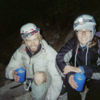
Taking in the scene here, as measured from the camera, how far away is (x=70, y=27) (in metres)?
6.16

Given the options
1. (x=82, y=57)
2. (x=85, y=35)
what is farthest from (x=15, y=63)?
(x=85, y=35)

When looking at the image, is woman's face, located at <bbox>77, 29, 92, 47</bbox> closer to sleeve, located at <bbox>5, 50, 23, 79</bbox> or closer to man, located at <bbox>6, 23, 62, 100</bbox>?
man, located at <bbox>6, 23, 62, 100</bbox>

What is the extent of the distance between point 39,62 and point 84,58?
102 centimetres

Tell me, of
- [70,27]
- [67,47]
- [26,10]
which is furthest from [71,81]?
[26,10]

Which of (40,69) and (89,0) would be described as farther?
(89,0)

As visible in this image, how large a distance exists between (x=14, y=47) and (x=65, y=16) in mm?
4438

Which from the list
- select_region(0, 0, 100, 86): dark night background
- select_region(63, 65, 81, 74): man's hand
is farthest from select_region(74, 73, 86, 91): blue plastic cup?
select_region(0, 0, 100, 86): dark night background

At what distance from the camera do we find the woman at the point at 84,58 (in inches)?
79.3

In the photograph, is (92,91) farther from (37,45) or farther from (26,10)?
(26,10)

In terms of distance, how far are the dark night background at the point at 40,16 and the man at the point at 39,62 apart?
3.63 meters

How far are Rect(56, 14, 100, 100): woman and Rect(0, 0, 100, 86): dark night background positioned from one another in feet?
10.8

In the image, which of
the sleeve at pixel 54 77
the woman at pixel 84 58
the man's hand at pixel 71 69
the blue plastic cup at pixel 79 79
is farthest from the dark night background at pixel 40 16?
the blue plastic cup at pixel 79 79

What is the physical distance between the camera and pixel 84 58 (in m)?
2.26

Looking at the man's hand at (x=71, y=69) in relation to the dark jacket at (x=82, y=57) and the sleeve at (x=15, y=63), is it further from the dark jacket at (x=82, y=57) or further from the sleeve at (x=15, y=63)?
the sleeve at (x=15, y=63)
